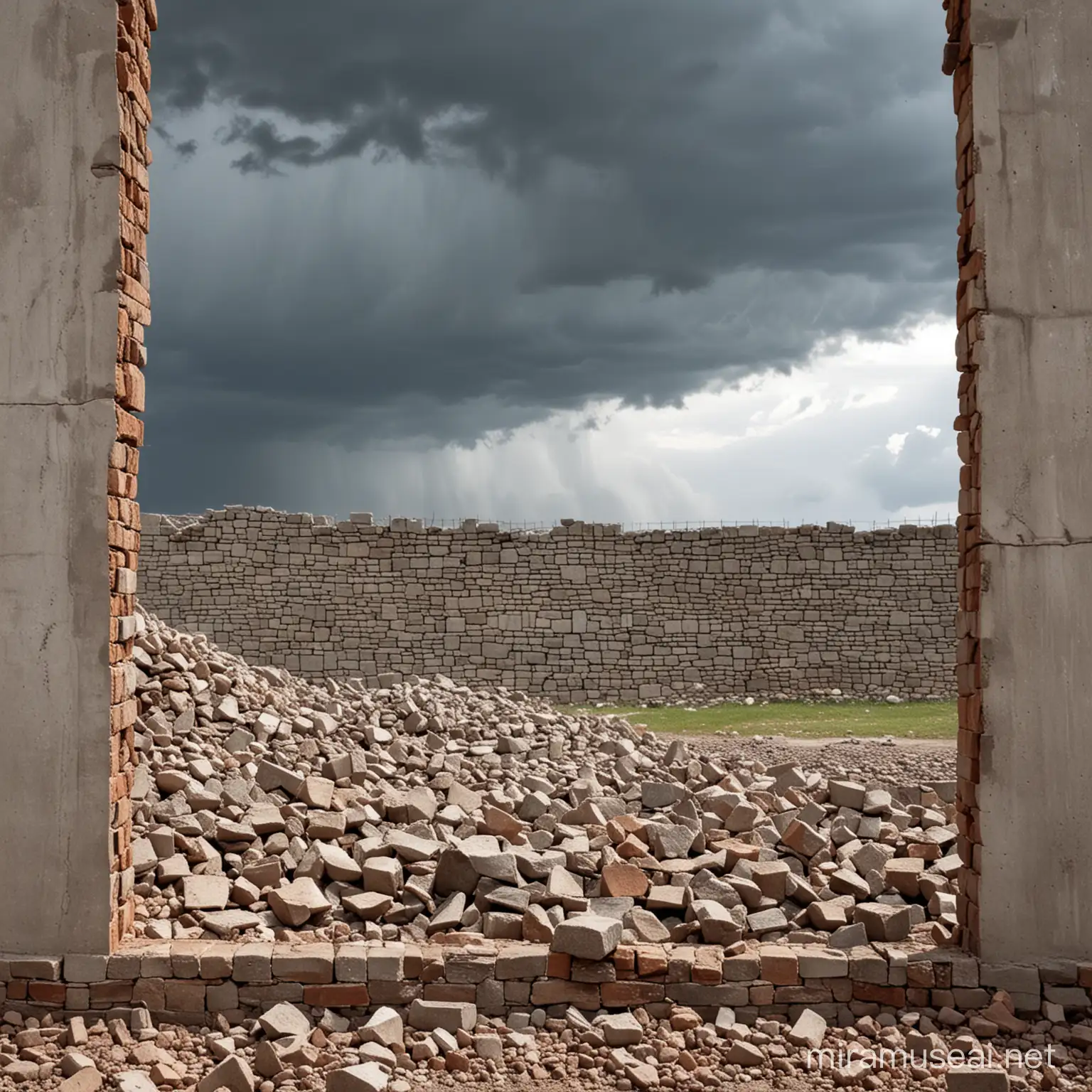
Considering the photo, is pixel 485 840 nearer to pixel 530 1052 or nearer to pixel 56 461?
pixel 530 1052

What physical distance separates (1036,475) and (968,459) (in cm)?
38

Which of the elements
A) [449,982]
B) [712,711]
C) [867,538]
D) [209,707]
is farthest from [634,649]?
[449,982]

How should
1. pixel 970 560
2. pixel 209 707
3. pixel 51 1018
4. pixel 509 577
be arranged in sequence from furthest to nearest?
1. pixel 509 577
2. pixel 209 707
3. pixel 970 560
4. pixel 51 1018

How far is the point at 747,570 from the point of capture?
70.5 feet

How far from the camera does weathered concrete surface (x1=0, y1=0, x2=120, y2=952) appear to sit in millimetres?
5105

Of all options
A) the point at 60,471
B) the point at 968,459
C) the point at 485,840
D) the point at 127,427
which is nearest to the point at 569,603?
the point at 485,840

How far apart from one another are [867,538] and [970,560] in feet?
55.5

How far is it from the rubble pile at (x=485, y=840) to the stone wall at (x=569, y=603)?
454 inches

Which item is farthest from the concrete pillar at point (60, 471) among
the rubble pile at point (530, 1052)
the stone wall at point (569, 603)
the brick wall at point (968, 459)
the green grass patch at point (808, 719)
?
the stone wall at point (569, 603)

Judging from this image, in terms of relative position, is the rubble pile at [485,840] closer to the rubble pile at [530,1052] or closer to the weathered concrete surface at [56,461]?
the rubble pile at [530,1052]

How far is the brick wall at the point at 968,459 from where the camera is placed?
5258 millimetres

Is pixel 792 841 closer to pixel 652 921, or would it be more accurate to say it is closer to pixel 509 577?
pixel 652 921

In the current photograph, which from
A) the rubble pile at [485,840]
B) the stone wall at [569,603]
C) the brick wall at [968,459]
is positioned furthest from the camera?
the stone wall at [569,603]

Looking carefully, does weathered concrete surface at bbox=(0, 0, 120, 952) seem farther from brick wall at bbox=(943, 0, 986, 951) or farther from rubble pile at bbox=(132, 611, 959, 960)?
brick wall at bbox=(943, 0, 986, 951)
